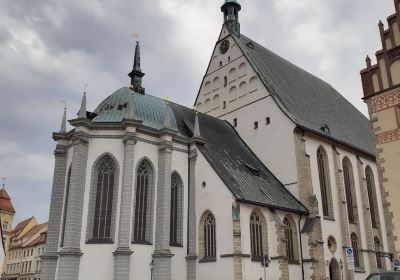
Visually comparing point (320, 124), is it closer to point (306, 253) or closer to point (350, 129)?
point (350, 129)

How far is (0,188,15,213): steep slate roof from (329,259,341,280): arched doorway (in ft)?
177

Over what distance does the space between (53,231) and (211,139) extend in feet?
39.9

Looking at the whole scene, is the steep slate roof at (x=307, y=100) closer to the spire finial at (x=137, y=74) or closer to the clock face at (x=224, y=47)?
the clock face at (x=224, y=47)

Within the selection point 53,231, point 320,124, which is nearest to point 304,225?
point 320,124

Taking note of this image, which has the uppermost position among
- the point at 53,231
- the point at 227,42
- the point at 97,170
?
the point at 227,42

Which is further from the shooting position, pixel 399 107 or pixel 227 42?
pixel 227 42

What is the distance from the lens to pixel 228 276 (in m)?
22.7

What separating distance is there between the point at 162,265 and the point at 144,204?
3621 millimetres

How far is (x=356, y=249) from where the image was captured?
103ft

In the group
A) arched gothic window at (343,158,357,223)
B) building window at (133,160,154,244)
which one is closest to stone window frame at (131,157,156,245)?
building window at (133,160,154,244)

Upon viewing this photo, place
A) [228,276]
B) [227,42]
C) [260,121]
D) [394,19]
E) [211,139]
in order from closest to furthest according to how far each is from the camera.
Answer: [394,19]
[228,276]
[211,139]
[260,121]
[227,42]

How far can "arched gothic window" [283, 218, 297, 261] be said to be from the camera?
85.9ft

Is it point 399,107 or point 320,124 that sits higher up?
point 320,124

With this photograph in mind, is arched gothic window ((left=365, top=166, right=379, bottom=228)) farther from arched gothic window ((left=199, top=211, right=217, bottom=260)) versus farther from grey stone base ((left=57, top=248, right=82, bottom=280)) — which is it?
grey stone base ((left=57, top=248, right=82, bottom=280))
